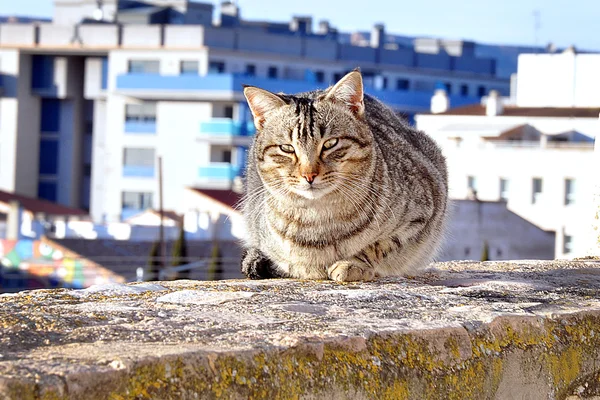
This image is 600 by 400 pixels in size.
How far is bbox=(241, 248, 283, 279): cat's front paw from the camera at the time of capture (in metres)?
5.23

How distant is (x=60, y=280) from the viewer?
37344mm

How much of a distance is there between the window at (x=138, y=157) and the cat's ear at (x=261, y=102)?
2128 inches

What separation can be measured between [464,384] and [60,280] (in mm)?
35362

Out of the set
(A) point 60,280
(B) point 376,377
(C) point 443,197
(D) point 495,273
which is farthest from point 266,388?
(A) point 60,280

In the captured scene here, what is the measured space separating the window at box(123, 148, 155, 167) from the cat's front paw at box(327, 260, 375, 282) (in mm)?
54543

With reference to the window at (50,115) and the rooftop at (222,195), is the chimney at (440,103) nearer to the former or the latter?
the rooftop at (222,195)

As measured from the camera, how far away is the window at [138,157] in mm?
59062

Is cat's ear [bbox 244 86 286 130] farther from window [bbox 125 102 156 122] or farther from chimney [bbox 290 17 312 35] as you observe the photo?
chimney [bbox 290 17 312 35]

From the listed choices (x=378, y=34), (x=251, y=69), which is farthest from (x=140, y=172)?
(x=378, y=34)

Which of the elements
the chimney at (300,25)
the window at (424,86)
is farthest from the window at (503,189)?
the chimney at (300,25)

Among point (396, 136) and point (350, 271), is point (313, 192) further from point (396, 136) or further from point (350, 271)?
point (396, 136)

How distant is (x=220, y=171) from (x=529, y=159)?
673 inches

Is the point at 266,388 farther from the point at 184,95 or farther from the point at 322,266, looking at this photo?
the point at 184,95

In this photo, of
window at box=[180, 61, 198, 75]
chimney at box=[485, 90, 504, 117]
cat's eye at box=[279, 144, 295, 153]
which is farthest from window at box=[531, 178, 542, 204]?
cat's eye at box=[279, 144, 295, 153]
